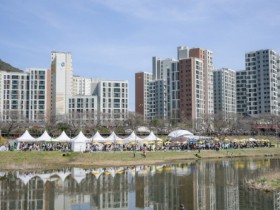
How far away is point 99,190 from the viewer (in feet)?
121

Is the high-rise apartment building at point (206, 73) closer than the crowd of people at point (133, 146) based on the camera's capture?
No

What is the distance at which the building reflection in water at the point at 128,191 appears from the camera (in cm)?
3067

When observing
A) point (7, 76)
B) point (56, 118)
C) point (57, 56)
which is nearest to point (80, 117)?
point (56, 118)

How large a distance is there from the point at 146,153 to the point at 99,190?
2918 centimetres

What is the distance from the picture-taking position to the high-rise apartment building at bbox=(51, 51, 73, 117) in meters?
172

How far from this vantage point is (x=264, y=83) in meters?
194

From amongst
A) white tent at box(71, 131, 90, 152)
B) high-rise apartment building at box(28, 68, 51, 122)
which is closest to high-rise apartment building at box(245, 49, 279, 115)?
high-rise apartment building at box(28, 68, 51, 122)

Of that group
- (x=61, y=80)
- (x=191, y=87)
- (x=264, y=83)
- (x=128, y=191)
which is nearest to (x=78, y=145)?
(x=128, y=191)

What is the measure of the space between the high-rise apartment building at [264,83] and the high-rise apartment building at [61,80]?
94.3 metres

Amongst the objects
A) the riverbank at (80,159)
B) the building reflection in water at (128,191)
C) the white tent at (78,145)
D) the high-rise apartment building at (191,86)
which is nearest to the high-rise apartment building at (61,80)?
the high-rise apartment building at (191,86)

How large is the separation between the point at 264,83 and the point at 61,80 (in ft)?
330

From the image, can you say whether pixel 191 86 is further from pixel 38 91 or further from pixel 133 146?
pixel 133 146

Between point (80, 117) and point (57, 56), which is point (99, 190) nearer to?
point (80, 117)

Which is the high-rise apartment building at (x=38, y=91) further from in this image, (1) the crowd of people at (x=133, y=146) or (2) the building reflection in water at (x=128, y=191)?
(2) the building reflection in water at (x=128, y=191)
